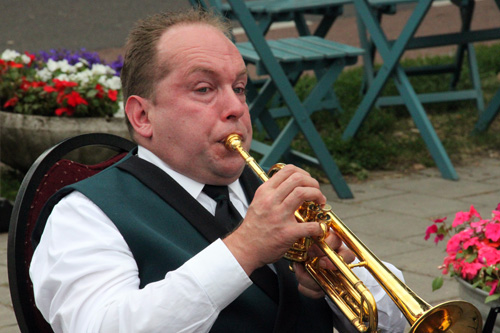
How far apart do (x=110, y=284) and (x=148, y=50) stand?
658 millimetres

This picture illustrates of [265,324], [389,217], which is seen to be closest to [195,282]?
[265,324]

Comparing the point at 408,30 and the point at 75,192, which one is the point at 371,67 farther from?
the point at 75,192

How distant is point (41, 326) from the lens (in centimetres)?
201

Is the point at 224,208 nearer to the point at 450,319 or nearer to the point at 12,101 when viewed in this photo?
the point at 450,319

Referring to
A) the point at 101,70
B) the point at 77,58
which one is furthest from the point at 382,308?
the point at 77,58

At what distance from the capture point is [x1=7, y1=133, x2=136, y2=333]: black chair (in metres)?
1.98

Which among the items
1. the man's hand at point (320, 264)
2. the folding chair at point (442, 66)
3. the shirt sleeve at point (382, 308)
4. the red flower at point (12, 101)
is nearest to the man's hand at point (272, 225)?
the man's hand at point (320, 264)

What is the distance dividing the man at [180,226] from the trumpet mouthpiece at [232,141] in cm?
2

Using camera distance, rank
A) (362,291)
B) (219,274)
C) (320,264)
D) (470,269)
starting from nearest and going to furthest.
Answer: (219,274)
(362,291)
(320,264)
(470,269)

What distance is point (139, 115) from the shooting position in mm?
2150

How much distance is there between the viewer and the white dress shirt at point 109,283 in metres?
1.68

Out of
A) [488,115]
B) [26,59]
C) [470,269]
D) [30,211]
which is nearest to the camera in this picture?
[30,211]

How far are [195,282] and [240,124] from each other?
53 cm

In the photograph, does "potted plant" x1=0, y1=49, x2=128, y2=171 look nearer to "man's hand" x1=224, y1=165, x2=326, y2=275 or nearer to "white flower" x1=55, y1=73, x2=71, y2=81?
"white flower" x1=55, y1=73, x2=71, y2=81
